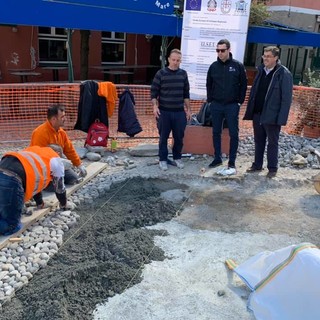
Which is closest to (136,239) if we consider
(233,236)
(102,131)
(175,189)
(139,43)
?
(233,236)

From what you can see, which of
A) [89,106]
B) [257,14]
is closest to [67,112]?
[89,106]

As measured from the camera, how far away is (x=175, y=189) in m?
5.21

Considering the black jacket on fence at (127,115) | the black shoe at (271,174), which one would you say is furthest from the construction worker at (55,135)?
the black shoe at (271,174)

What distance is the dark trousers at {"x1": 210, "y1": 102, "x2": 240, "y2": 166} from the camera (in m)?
5.65

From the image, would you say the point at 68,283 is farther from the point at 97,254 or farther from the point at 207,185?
the point at 207,185

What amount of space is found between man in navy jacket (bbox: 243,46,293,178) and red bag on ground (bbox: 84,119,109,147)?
236 centimetres

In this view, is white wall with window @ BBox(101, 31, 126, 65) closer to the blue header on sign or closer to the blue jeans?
the blue header on sign

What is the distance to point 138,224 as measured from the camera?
13.7ft

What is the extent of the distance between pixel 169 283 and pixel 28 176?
1601 millimetres

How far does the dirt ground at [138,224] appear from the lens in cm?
294

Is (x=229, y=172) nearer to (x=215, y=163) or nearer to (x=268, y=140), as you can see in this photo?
(x=215, y=163)

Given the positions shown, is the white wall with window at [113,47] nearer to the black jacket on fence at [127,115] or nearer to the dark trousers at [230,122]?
the black jacket on fence at [127,115]

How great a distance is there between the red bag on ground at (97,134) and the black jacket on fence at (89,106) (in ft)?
0.26

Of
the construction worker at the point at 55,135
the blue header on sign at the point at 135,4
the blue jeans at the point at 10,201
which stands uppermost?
the blue header on sign at the point at 135,4
